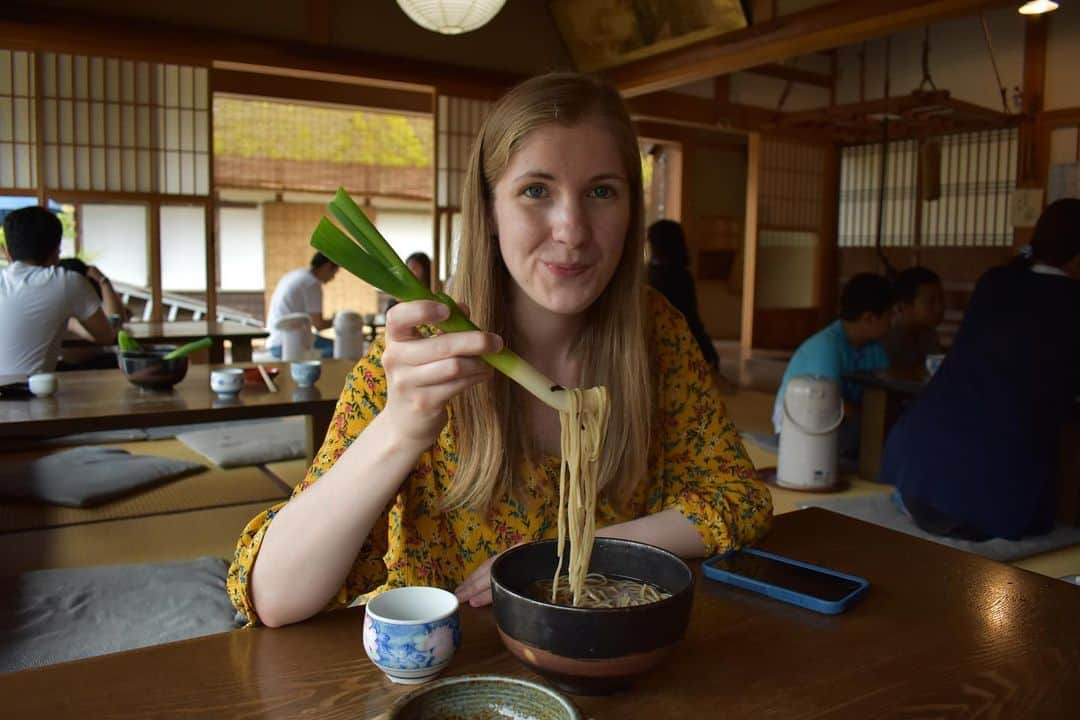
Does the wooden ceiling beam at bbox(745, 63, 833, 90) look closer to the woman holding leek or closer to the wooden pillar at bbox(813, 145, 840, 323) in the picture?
→ the wooden pillar at bbox(813, 145, 840, 323)

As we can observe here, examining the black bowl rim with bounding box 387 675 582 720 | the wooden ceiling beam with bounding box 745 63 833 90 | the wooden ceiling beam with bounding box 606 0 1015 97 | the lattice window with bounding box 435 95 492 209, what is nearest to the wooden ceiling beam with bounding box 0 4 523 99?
the lattice window with bounding box 435 95 492 209

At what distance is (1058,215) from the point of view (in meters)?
2.98

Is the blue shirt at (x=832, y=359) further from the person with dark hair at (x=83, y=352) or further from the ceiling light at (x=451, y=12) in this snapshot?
the person with dark hair at (x=83, y=352)

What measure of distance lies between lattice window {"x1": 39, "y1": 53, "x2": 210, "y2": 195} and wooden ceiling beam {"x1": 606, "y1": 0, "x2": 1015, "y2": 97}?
3.13m

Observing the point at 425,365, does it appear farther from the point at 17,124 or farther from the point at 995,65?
the point at 995,65

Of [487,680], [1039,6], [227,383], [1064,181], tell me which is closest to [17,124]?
[227,383]

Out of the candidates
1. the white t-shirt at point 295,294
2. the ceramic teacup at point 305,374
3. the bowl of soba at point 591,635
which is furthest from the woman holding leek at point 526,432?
the white t-shirt at point 295,294

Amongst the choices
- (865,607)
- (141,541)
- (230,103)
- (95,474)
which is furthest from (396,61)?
(865,607)

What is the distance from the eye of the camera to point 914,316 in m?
4.60

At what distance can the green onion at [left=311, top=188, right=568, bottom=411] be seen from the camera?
2.76ft

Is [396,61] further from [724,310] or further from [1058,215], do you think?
[724,310]

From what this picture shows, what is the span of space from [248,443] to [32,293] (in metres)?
1.16

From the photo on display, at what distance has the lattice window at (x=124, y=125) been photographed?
5.65 m

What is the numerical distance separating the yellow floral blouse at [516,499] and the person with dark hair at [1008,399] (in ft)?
6.48
